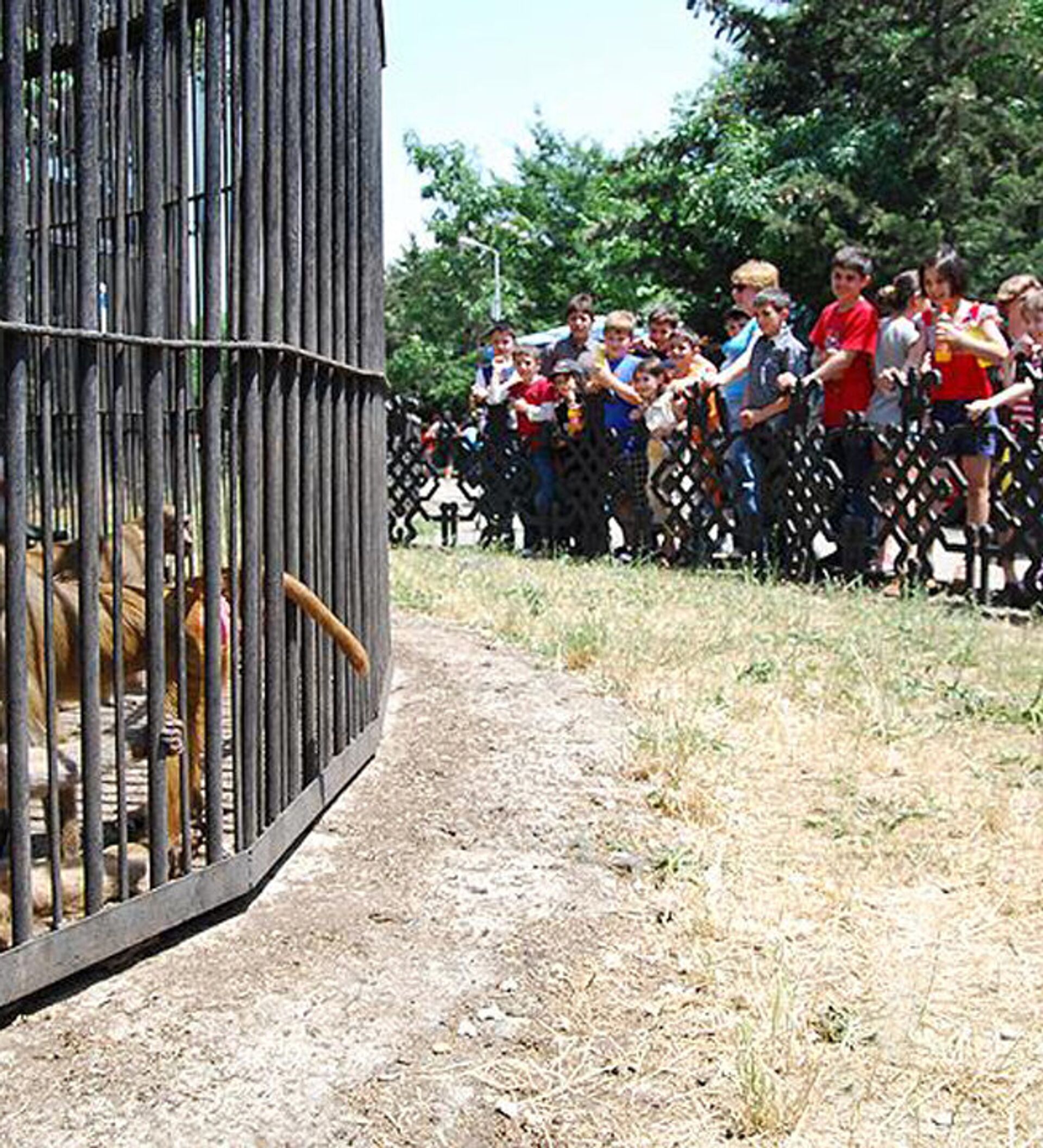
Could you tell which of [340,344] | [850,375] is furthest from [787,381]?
[340,344]

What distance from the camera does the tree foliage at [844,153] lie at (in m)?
27.9

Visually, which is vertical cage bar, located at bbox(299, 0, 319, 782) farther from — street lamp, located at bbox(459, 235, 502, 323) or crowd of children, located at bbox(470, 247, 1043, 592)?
street lamp, located at bbox(459, 235, 502, 323)

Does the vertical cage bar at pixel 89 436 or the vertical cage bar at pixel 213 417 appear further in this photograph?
the vertical cage bar at pixel 213 417

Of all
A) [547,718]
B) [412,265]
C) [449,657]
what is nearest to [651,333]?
[449,657]

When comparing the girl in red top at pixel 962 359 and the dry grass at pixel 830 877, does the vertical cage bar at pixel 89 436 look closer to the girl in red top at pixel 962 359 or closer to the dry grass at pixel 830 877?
the dry grass at pixel 830 877

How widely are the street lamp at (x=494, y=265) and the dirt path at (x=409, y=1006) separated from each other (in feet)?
134

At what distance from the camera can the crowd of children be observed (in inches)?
409

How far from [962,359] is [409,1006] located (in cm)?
762

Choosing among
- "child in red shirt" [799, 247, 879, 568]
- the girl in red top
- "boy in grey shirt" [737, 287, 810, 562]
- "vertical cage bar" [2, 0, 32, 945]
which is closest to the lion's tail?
"vertical cage bar" [2, 0, 32, 945]

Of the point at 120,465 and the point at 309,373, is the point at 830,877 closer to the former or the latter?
the point at 309,373

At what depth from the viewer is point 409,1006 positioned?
12.8 feet

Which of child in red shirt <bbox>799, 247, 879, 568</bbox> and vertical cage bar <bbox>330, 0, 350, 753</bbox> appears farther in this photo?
child in red shirt <bbox>799, 247, 879, 568</bbox>

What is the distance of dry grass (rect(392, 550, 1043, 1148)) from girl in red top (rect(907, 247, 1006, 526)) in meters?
1.27

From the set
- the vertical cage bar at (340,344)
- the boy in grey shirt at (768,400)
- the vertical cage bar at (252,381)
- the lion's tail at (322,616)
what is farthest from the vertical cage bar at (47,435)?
the boy in grey shirt at (768,400)
